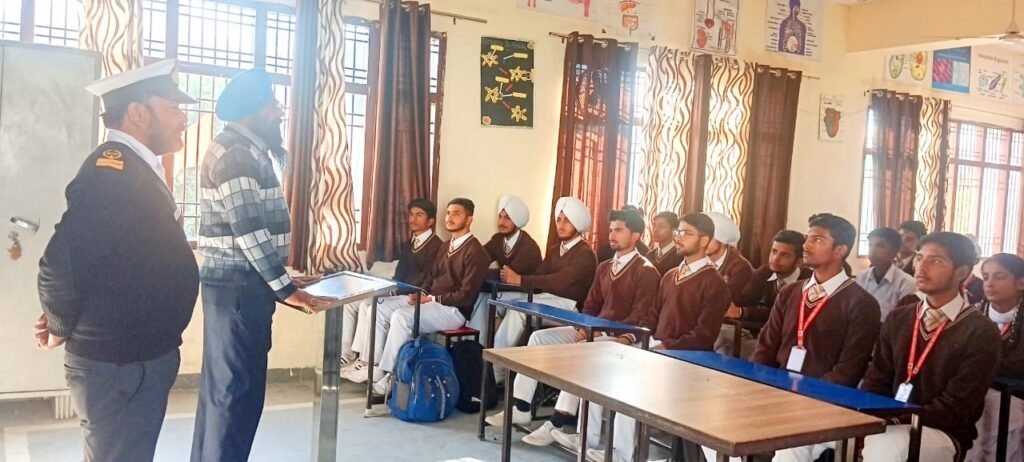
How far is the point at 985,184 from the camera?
9555mm

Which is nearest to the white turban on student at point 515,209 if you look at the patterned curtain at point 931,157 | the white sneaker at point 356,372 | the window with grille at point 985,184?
the white sneaker at point 356,372

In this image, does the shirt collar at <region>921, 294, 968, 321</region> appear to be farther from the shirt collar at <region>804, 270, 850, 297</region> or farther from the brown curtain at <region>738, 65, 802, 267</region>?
the brown curtain at <region>738, 65, 802, 267</region>

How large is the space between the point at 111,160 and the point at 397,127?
12.2 ft

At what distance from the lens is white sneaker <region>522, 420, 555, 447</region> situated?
4.36m

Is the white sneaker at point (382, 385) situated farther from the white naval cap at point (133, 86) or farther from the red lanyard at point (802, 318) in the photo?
the white naval cap at point (133, 86)

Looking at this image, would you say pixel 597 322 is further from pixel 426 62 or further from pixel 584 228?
pixel 426 62

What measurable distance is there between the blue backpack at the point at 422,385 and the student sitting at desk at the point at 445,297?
8.7 inches

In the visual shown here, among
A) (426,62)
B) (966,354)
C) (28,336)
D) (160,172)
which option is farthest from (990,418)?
(28,336)

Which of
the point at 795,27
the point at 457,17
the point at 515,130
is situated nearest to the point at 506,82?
the point at 515,130

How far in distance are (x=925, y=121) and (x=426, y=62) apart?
544 centimetres

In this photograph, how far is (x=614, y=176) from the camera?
668cm

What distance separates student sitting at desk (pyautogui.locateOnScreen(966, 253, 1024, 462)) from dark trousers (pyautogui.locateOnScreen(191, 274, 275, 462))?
2808 millimetres

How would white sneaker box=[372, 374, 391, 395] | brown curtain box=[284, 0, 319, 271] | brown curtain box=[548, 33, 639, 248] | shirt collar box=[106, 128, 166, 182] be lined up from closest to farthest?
shirt collar box=[106, 128, 166, 182] < white sneaker box=[372, 374, 391, 395] < brown curtain box=[284, 0, 319, 271] < brown curtain box=[548, 33, 639, 248]

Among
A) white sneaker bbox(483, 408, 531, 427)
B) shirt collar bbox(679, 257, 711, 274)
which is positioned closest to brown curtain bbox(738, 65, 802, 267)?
shirt collar bbox(679, 257, 711, 274)
